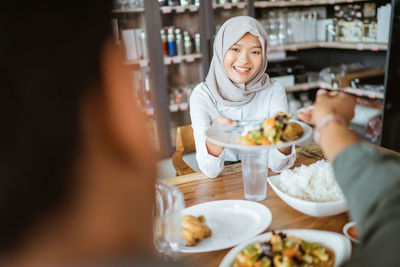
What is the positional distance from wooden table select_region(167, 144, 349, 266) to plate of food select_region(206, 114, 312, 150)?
0.23m

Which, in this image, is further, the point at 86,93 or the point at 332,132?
the point at 332,132

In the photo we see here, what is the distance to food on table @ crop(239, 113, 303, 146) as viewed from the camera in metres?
1.04

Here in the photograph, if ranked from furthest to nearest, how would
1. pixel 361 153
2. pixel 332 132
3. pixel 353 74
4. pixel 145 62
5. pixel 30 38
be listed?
pixel 353 74 → pixel 145 62 → pixel 332 132 → pixel 361 153 → pixel 30 38

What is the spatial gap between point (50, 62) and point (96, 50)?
1.8 inches

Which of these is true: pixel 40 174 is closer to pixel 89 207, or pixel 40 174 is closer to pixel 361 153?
pixel 89 207

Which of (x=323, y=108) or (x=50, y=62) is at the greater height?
(x=50, y=62)

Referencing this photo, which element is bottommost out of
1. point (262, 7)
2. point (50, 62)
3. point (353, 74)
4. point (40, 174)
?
point (353, 74)

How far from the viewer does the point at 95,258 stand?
383mm

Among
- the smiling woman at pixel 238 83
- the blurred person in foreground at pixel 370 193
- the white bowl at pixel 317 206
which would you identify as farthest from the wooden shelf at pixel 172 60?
the blurred person in foreground at pixel 370 193

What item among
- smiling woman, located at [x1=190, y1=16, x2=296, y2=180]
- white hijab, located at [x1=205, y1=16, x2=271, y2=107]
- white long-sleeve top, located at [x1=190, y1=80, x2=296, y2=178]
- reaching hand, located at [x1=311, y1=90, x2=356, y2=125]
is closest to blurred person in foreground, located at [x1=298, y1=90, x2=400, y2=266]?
reaching hand, located at [x1=311, y1=90, x2=356, y2=125]

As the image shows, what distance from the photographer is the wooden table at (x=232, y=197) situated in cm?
90

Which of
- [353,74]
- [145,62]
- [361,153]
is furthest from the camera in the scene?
[353,74]

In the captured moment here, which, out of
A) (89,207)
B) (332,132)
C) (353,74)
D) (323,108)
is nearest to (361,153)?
(332,132)

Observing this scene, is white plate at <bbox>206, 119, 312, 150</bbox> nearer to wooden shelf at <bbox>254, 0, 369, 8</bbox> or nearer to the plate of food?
the plate of food
